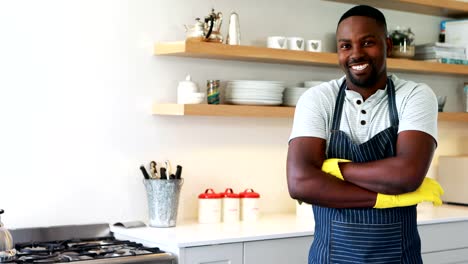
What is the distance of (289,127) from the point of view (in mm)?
4051

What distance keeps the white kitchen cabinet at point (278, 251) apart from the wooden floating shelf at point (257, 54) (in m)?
0.88

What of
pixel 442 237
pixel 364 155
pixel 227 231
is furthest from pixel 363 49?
pixel 442 237

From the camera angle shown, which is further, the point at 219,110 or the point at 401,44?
the point at 401,44

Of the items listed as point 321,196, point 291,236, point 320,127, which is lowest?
point 291,236

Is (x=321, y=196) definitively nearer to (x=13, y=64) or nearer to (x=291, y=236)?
(x=291, y=236)

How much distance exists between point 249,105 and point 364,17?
52.0 inches

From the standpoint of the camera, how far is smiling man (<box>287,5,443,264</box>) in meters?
2.27

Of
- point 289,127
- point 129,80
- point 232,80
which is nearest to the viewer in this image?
point 129,80

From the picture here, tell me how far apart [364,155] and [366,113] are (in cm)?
13

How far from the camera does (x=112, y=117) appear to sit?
3.36 meters

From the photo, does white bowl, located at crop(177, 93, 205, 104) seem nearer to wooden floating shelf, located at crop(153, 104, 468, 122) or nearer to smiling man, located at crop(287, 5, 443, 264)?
wooden floating shelf, located at crop(153, 104, 468, 122)

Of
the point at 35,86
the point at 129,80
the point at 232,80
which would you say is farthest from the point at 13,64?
the point at 232,80

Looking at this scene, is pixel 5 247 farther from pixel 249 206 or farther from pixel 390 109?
pixel 390 109

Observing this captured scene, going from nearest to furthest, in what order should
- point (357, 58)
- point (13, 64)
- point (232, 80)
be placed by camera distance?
point (357, 58) < point (13, 64) < point (232, 80)
